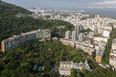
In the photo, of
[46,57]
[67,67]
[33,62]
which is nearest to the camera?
[67,67]

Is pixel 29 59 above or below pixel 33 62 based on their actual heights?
above

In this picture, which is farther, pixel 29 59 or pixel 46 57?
pixel 46 57

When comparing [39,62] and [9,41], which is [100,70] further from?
Answer: [9,41]

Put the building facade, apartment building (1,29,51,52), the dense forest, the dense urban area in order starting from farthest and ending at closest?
apartment building (1,29,51,52), the building facade, the dense urban area, the dense forest

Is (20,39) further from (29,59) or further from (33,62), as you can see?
(33,62)

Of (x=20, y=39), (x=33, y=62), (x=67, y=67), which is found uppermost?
(x=20, y=39)

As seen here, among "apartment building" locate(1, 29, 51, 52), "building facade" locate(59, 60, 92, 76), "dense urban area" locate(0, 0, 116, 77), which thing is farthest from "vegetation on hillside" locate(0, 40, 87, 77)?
"building facade" locate(59, 60, 92, 76)

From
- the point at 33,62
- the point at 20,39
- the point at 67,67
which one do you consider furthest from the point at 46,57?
the point at 20,39

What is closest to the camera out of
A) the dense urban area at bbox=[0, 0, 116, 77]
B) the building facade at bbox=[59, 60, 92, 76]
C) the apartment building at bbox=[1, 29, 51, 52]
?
the dense urban area at bbox=[0, 0, 116, 77]

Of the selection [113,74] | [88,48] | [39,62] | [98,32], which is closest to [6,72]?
[39,62]

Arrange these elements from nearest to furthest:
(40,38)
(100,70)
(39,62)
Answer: (100,70) < (39,62) < (40,38)

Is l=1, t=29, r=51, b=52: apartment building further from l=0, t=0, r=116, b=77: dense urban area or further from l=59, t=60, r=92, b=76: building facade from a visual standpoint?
l=59, t=60, r=92, b=76: building facade
